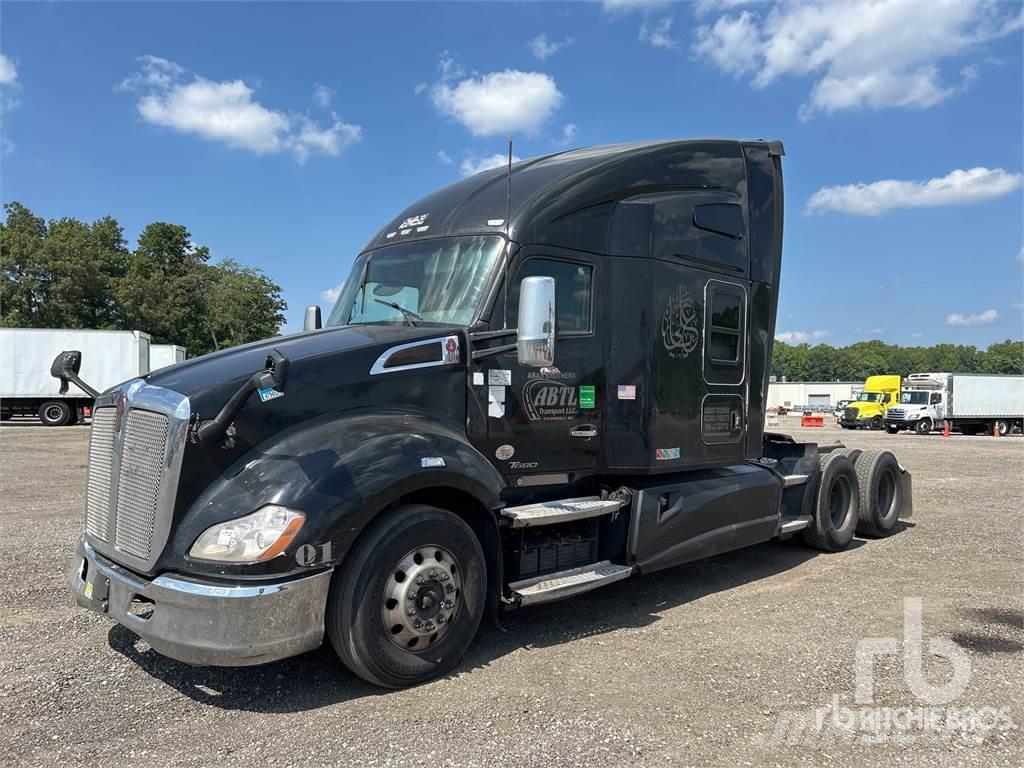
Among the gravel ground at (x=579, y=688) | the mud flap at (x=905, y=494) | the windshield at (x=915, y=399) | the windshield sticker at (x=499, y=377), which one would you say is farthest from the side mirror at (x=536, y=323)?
the windshield at (x=915, y=399)

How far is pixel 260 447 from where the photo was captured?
12.8 ft

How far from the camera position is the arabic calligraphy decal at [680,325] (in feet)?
19.0

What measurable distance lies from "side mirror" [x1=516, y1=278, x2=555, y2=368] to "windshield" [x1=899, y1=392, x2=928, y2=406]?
38004mm

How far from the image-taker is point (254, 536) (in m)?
3.63

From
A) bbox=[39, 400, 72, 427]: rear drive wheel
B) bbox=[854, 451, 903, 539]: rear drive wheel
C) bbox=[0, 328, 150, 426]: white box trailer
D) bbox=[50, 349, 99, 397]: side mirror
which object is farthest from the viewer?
bbox=[39, 400, 72, 427]: rear drive wheel

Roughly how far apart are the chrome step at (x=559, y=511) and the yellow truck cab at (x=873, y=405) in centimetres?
3835

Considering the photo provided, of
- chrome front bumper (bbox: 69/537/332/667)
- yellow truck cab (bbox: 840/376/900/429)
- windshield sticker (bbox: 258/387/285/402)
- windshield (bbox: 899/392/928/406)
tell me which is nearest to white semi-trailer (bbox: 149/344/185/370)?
windshield sticker (bbox: 258/387/285/402)

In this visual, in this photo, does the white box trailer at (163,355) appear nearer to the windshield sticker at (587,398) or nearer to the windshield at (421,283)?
the windshield at (421,283)

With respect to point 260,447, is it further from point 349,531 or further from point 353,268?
point 353,268

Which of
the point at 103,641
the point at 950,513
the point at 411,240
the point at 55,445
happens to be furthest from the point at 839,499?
the point at 55,445

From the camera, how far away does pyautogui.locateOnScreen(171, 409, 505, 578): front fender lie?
3682 millimetres

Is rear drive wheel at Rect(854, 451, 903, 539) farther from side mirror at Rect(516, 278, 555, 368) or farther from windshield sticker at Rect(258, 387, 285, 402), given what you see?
windshield sticker at Rect(258, 387, 285, 402)

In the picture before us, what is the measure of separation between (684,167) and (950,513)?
710 cm

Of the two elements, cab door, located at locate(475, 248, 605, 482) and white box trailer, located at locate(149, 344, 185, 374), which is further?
white box trailer, located at locate(149, 344, 185, 374)
